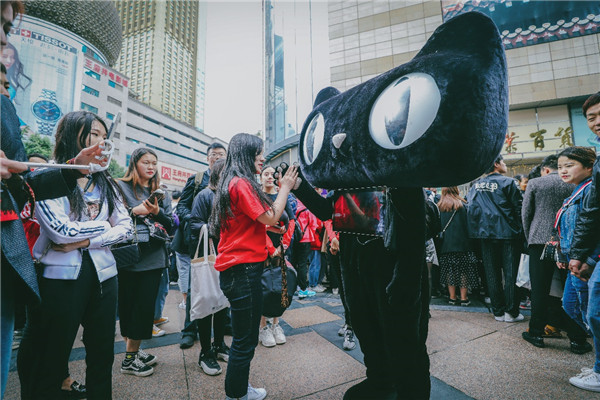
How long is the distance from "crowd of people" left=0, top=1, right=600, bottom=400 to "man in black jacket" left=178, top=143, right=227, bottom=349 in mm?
18

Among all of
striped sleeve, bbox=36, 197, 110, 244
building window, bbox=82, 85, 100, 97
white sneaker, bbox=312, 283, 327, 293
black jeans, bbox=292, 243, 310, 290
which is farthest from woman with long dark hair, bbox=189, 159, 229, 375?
building window, bbox=82, 85, 100, 97

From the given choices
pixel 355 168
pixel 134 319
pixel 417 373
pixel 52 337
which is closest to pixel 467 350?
pixel 417 373

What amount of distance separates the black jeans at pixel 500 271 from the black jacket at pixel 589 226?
1759mm

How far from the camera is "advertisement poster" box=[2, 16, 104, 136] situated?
1213 inches

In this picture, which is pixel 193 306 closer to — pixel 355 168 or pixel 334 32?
pixel 355 168

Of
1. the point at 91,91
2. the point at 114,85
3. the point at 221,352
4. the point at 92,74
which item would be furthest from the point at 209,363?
the point at 114,85

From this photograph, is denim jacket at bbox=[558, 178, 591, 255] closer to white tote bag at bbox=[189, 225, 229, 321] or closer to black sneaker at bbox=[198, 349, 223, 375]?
white tote bag at bbox=[189, 225, 229, 321]

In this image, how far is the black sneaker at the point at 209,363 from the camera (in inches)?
98.7

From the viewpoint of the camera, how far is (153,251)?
264 cm

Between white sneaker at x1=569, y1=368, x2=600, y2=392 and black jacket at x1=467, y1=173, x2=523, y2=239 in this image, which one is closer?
white sneaker at x1=569, y1=368, x2=600, y2=392

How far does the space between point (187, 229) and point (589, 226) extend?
12.5ft

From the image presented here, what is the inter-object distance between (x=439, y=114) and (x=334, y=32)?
22280 millimetres

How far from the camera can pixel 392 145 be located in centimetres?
122

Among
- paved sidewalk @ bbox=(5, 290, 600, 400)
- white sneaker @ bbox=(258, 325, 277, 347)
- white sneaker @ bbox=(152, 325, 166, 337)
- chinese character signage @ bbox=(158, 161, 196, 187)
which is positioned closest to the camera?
paved sidewalk @ bbox=(5, 290, 600, 400)
